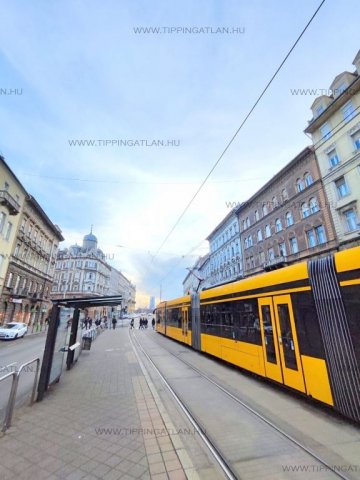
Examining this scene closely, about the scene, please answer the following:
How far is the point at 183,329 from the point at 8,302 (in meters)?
23.5

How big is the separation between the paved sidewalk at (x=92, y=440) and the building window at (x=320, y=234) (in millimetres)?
22920

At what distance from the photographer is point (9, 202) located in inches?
1058

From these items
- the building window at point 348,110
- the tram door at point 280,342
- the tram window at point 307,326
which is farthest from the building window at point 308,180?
the tram window at point 307,326

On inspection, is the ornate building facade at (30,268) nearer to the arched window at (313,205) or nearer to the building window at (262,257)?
the building window at (262,257)

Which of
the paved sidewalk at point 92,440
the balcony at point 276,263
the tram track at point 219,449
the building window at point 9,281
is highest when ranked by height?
the balcony at point 276,263

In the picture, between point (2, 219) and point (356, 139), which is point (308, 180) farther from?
point (2, 219)

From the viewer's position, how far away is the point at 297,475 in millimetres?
3346

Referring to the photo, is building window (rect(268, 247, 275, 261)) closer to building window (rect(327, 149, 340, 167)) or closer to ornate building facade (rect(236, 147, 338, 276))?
ornate building facade (rect(236, 147, 338, 276))

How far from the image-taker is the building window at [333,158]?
2334 cm

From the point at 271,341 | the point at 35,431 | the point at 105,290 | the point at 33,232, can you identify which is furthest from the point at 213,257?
the point at 105,290

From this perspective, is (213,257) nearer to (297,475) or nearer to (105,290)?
(297,475)

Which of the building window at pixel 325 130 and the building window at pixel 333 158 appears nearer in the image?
the building window at pixel 333 158

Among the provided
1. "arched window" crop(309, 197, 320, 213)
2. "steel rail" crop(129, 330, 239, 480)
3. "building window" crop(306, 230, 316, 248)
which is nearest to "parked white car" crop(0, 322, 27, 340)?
"steel rail" crop(129, 330, 239, 480)

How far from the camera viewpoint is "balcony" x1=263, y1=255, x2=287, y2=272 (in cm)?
2802
